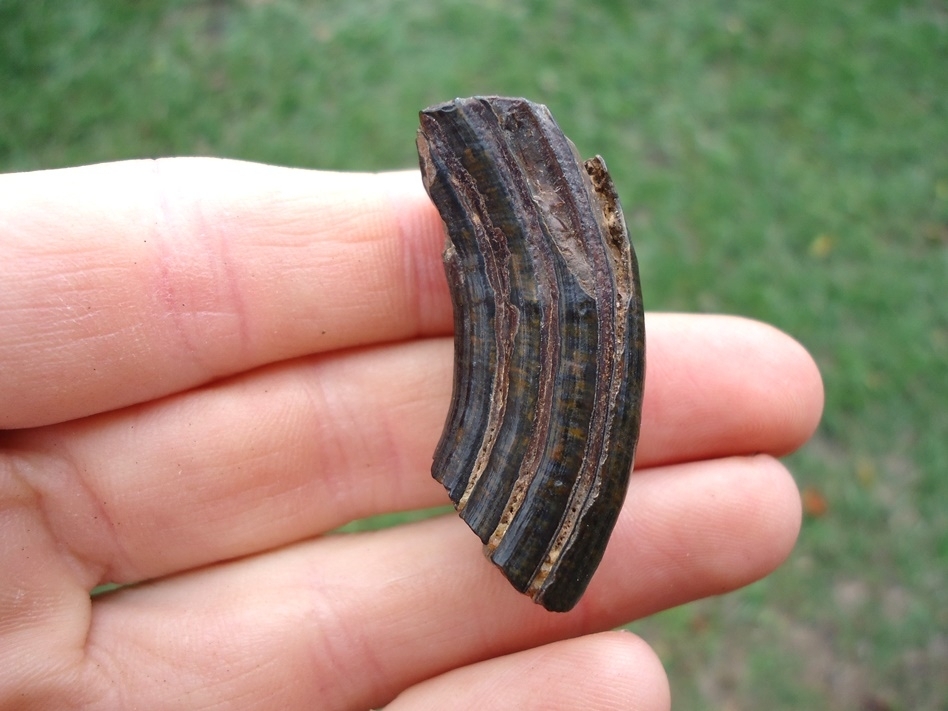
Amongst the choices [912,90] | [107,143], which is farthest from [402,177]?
[912,90]

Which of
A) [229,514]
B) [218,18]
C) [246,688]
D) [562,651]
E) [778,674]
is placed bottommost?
[778,674]

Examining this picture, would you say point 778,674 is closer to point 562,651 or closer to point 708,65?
point 562,651

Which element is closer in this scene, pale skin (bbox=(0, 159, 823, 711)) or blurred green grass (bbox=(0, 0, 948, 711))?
pale skin (bbox=(0, 159, 823, 711))

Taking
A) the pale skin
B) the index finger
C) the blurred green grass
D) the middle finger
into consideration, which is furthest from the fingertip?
the blurred green grass

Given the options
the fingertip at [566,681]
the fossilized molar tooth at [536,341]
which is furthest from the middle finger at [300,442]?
the fingertip at [566,681]

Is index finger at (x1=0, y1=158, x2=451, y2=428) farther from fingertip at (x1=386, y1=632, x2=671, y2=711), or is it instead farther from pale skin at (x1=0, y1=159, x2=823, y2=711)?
fingertip at (x1=386, y1=632, x2=671, y2=711)

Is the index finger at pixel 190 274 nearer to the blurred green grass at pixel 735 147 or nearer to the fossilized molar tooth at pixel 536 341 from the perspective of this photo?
the fossilized molar tooth at pixel 536 341

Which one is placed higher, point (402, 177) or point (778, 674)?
point (402, 177)

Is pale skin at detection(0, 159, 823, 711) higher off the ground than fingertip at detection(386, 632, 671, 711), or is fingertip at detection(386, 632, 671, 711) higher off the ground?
pale skin at detection(0, 159, 823, 711)
